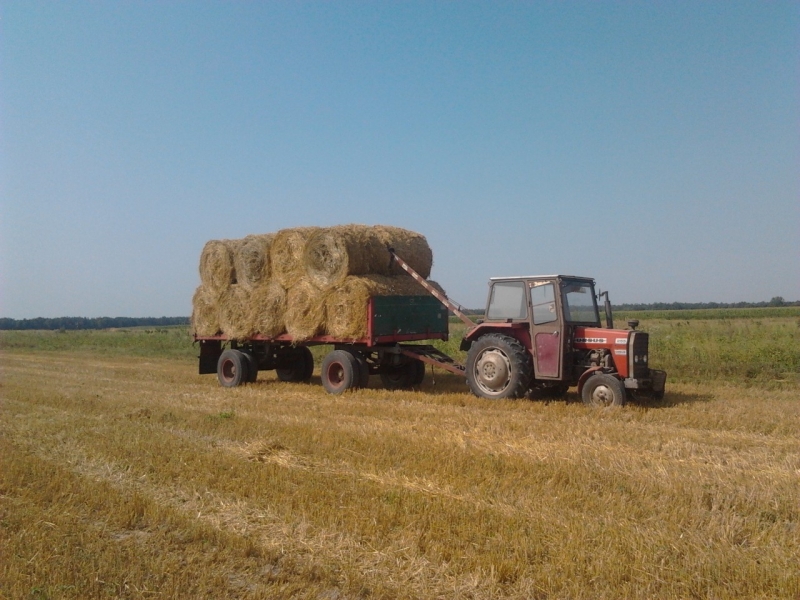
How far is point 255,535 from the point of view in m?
4.44

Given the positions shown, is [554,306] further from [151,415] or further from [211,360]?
[211,360]

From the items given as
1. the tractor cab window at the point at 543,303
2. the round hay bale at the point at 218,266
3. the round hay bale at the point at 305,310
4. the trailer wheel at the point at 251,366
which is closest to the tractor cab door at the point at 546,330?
the tractor cab window at the point at 543,303

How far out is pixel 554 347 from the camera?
383 inches

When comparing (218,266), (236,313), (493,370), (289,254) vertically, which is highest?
(289,254)

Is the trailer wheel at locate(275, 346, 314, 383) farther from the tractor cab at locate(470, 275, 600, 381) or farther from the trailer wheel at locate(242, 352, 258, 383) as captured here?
the tractor cab at locate(470, 275, 600, 381)

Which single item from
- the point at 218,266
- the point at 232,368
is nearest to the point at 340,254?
the point at 218,266

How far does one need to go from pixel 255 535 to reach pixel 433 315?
27.4 feet

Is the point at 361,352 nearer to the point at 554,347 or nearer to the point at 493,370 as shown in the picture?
the point at 493,370

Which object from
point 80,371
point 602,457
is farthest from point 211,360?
point 602,457

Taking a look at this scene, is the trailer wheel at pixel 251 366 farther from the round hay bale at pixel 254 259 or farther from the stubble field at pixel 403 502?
the stubble field at pixel 403 502

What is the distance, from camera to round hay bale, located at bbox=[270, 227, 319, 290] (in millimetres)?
12070

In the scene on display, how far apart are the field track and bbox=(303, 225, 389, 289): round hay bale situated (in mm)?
3269

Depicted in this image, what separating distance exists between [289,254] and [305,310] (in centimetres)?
117

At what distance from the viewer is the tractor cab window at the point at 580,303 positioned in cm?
991
